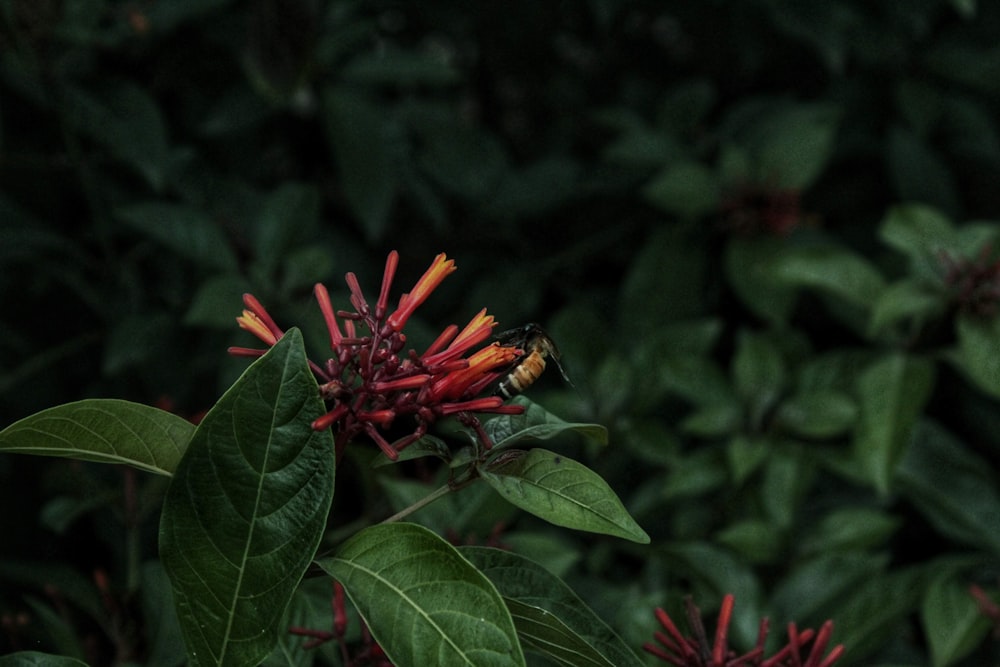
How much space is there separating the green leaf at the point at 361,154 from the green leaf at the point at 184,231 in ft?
0.92

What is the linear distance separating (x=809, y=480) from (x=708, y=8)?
42.0 inches

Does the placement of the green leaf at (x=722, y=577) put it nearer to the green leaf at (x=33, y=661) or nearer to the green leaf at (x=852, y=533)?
the green leaf at (x=852, y=533)

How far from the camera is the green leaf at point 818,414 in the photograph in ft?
4.81

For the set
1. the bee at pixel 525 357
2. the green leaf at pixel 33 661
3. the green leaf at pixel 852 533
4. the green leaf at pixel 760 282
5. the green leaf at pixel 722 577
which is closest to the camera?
the green leaf at pixel 33 661

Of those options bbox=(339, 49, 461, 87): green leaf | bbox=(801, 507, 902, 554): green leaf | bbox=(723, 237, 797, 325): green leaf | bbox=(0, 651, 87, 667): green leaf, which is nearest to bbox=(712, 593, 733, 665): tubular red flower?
bbox=(0, 651, 87, 667): green leaf

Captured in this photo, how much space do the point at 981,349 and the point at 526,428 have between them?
88 cm

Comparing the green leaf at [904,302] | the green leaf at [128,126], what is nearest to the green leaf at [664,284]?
the green leaf at [904,302]

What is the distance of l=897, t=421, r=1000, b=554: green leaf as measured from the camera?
151cm

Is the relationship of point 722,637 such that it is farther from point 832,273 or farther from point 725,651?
point 832,273

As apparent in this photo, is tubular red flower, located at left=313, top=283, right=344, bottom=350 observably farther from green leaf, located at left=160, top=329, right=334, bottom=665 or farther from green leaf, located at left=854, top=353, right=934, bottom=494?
green leaf, located at left=854, top=353, right=934, bottom=494

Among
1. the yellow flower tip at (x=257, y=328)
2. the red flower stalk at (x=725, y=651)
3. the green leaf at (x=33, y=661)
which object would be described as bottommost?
the red flower stalk at (x=725, y=651)

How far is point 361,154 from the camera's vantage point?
69.5 inches

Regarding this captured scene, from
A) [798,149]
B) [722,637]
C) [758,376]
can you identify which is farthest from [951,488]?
[722,637]

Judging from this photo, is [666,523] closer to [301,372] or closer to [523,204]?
[523,204]
